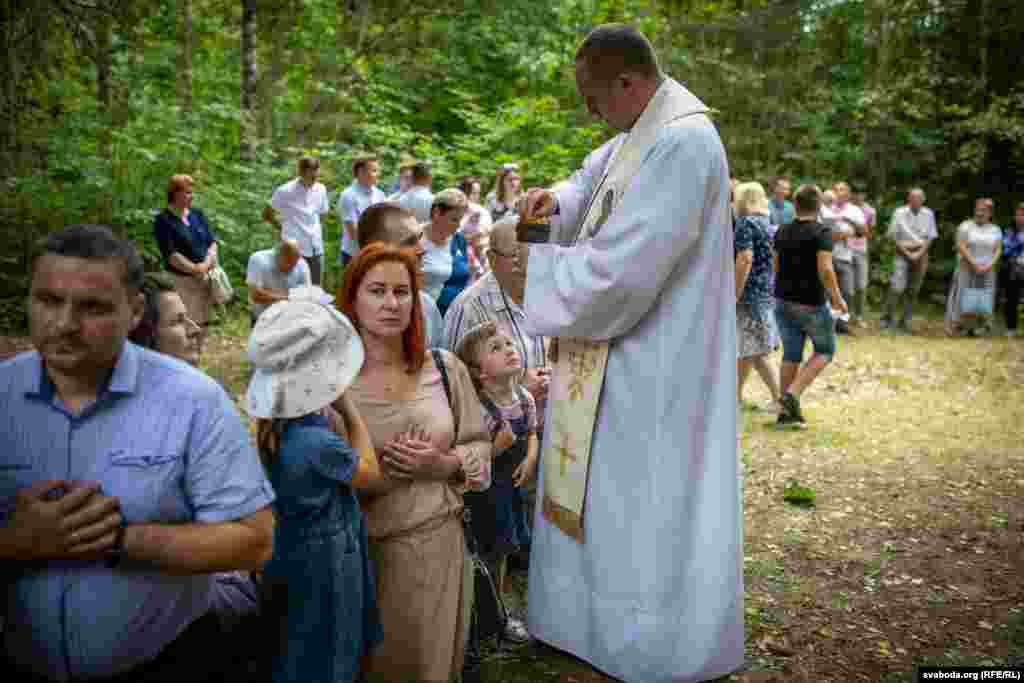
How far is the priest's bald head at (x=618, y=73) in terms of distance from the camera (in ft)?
11.5

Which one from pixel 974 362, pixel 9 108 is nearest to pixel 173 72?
pixel 9 108

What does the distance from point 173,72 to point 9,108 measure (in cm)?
1079

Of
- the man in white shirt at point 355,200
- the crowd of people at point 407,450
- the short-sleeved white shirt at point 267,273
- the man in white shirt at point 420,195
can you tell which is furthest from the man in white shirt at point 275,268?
the crowd of people at point 407,450

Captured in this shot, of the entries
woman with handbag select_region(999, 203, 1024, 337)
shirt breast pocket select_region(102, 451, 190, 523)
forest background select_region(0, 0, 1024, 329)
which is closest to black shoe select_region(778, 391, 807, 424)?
shirt breast pocket select_region(102, 451, 190, 523)

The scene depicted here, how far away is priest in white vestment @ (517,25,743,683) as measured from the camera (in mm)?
3449

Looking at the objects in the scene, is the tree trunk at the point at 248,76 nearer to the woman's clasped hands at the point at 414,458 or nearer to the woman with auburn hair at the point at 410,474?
the woman with auburn hair at the point at 410,474

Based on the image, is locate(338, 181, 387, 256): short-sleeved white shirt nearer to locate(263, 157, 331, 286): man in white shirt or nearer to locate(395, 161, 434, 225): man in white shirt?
locate(263, 157, 331, 286): man in white shirt

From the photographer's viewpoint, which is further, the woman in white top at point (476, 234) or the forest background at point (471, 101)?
the forest background at point (471, 101)

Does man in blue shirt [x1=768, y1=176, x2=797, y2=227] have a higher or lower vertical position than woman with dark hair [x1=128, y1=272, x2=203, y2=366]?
higher

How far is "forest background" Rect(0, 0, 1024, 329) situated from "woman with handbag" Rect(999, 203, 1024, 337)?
11.0 ft

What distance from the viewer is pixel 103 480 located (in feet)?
6.91

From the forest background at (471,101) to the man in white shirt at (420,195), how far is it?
402cm

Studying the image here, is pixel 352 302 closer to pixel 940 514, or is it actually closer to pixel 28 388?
pixel 28 388

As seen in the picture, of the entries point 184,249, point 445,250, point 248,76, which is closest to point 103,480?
point 445,250
